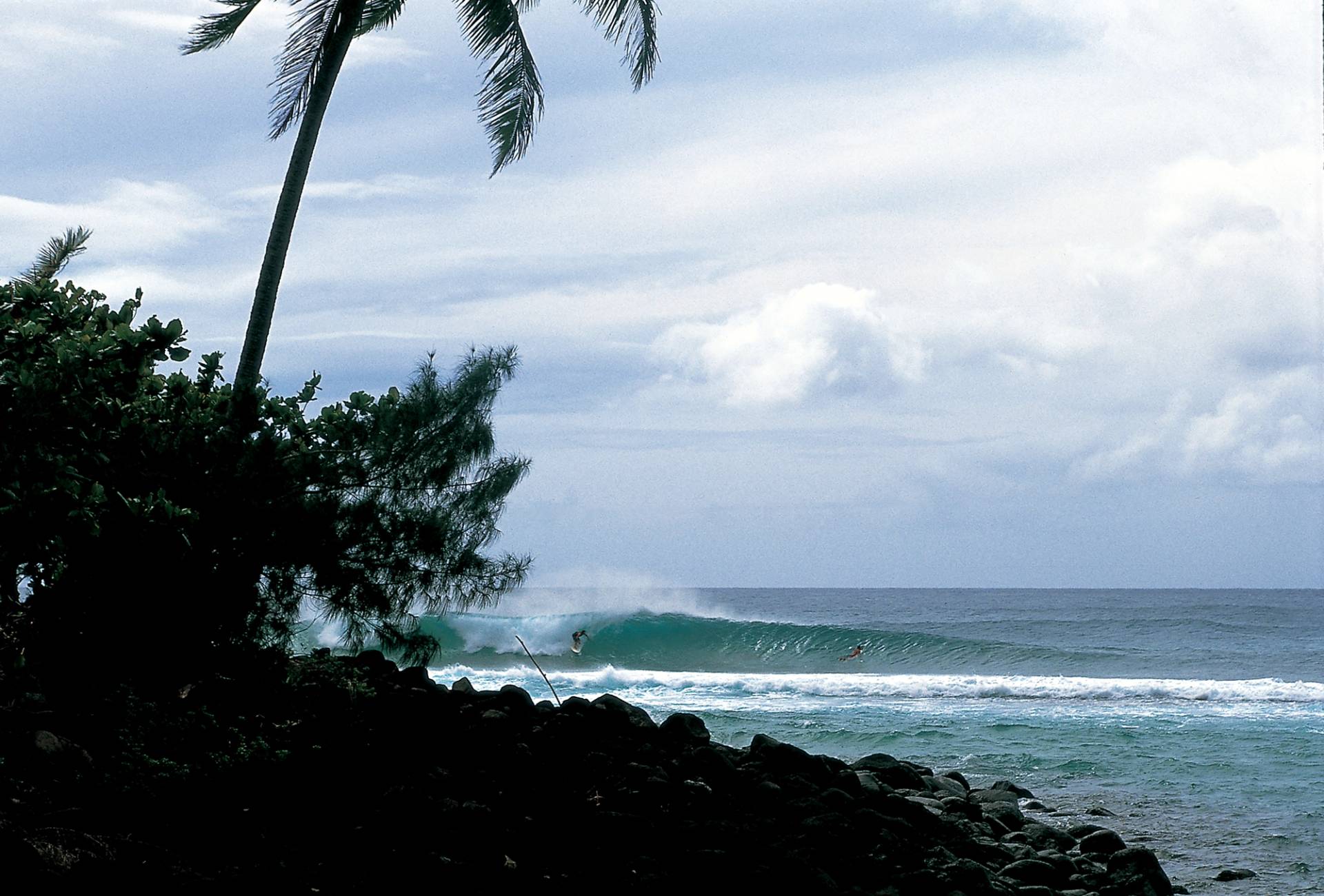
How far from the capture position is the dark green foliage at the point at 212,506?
279 inches

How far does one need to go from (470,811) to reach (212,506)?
11.3 ft

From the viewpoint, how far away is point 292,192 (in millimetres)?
11086

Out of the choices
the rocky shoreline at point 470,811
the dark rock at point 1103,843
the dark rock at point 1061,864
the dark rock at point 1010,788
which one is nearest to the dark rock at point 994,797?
the dark rock at point 1010,788

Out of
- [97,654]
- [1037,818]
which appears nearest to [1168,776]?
[1037,818]

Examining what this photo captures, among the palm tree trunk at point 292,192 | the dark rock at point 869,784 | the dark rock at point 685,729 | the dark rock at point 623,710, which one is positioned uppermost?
the palm tree trunk at point 292,192

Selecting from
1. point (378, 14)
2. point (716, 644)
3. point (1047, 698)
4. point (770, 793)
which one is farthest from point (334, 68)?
point (716, 644)

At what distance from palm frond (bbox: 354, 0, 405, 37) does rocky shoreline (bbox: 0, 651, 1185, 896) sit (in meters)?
6.83

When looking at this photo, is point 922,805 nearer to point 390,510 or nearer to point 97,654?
point 390,510

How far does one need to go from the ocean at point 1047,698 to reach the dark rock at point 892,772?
140 cm

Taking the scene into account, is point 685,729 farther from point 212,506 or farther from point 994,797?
point 212,506

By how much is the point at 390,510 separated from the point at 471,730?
2.05 m

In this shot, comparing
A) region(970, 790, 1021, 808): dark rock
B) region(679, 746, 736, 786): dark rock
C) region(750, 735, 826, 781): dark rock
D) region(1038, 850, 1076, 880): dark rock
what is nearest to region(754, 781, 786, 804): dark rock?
region(679, 746, 736, 786): dark rock

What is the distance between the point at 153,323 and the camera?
24.8ft

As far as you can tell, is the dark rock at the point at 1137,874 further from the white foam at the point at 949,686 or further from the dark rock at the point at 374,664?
the white foam at the point at 949,686
